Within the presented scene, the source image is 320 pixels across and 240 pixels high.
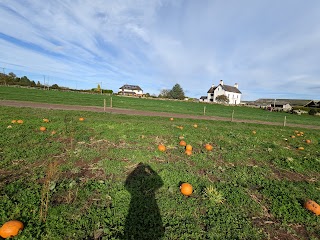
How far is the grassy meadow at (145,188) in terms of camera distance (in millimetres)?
3350

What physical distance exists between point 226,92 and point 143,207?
9200 cm

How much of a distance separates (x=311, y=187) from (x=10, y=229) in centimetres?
695

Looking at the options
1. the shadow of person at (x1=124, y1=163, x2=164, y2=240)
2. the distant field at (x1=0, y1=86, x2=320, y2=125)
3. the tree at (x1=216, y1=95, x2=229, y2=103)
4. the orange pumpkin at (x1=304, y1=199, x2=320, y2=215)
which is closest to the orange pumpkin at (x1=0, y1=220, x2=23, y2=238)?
the shadow of person at (x1=124, y1=163, x2=164, y2=240)

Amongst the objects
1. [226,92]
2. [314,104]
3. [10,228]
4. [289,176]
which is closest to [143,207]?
[10,228]

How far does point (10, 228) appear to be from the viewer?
2893mm

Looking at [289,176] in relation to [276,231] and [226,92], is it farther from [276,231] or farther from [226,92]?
[226,92]

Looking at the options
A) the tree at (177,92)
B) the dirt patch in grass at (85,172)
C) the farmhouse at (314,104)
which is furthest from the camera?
the tree at (177,92)

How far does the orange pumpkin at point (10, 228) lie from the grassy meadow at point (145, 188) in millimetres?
100

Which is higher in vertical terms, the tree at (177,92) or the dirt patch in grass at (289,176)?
the tree at (177,92)

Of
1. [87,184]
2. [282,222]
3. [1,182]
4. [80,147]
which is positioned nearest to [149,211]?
[87,184]

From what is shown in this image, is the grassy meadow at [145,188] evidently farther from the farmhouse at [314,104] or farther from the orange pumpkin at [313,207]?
the farmhouse at [314,104]

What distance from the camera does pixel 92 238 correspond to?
3.06 m

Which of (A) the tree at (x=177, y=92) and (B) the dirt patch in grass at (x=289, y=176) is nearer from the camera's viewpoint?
(B) the dirt patch in grass at (x=289, y=176)

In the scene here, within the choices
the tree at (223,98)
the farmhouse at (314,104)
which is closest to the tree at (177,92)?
the tree at (223,98)
